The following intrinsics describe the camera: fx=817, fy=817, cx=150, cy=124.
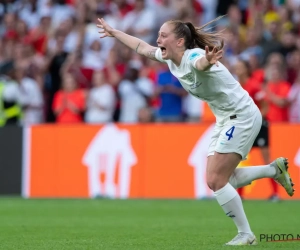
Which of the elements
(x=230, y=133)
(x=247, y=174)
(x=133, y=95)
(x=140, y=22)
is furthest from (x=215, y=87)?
(x=140, y=22)

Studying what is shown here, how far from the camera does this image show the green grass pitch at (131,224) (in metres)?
8.08

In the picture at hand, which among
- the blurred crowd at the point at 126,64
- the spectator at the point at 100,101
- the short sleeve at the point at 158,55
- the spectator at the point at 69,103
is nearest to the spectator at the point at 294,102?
the blurred crowd at the point at 126,64

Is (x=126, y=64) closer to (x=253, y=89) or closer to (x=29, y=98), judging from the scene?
(x=29, y=98)

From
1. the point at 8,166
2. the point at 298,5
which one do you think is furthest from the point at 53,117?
the point at 298,5

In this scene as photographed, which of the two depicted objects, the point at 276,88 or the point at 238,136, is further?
the point at 276,88

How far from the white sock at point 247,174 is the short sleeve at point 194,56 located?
1.39m

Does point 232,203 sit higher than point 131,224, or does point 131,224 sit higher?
point 232,203

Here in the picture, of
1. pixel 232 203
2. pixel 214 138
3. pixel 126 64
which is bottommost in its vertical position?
pixel 232 203

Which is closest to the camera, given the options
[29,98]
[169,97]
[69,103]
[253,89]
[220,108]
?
[220,108]

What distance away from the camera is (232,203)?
7.81 m

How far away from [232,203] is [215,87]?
1121mm

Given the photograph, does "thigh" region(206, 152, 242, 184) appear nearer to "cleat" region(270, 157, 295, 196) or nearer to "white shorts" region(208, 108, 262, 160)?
"white shorts" region(208, 108, 262, 160)

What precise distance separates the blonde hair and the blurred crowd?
655cm

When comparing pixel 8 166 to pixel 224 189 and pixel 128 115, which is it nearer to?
pixel 128 115
